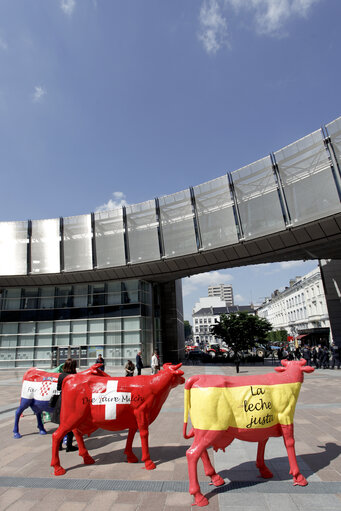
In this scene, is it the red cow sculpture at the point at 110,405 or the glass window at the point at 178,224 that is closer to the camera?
the red cow sculpture at the point at 110,405

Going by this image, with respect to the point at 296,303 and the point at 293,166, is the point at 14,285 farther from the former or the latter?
the point at 296,303

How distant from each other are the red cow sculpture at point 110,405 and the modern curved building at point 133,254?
53.0 ft

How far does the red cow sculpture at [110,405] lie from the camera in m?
5.26

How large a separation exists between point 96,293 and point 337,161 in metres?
21.4

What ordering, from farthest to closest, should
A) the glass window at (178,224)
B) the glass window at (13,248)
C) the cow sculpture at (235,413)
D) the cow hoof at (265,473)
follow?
the glass window at (13,248), the glass window at (178,224), the cow hoof at (265,473), the cow sculpture at (235,413)

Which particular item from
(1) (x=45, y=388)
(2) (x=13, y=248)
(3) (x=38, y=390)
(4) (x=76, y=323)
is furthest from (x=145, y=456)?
(2) (x=13, y=248)

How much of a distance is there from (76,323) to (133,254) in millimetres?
8452

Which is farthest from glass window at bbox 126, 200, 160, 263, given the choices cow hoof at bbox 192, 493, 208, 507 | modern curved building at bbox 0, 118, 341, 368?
cow hoof at bbox 192, 493, 208, 507

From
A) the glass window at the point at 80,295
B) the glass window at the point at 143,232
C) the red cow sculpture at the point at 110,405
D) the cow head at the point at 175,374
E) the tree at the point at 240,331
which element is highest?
the glass window at the point at 143,232

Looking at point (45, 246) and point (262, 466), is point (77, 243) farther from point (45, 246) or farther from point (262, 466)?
point (262, 466)

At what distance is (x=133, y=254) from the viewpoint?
79.8ft

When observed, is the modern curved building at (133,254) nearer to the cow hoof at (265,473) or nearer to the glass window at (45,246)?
the glass window at (45,246)

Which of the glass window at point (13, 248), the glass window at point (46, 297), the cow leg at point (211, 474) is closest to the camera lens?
the cow leg at point (211, 474)

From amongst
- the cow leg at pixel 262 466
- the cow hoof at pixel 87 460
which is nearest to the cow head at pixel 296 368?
the cow leg at pixel 262 466
